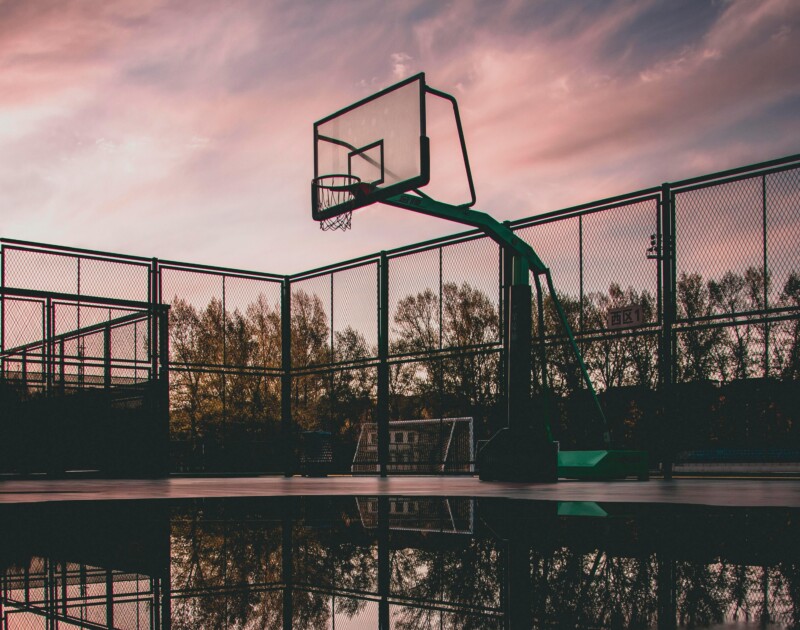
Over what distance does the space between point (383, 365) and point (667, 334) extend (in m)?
5.54

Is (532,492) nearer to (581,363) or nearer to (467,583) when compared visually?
(581,363)

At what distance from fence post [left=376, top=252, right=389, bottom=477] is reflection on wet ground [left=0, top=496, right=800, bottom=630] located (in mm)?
10242

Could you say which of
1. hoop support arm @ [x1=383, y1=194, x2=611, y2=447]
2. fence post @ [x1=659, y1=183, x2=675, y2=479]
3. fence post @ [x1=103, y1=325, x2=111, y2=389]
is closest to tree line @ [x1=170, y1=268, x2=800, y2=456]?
fence post @ [x1=659, y1=183, x2=675, y2=479]

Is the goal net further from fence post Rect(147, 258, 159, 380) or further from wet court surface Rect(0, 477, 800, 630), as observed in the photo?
wet court surface Rect(0, 477, 800, 630)

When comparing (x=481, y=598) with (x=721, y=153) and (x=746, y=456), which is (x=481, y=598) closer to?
(x=746, y=456)

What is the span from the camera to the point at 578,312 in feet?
49.2

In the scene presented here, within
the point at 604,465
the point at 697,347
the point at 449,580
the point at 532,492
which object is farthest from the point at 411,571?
the point at 697,347

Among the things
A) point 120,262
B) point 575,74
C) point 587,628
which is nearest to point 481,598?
point 587,628

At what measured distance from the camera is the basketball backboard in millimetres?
9625

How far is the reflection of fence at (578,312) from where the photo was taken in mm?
10000

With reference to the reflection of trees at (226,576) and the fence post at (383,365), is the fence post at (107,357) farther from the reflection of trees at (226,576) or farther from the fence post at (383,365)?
the reflection of trees at (226,576)

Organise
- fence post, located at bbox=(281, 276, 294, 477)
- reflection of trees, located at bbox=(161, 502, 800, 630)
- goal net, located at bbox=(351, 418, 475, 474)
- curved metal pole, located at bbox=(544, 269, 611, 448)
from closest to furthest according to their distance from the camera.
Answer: reflection of trees, located at bbox=(161, 502, 800, 630) < curved metal pole, located at bbox=(544, 269, 611, 448) < fence post, located at bbox=(281, 276, 294, 477) < goal net, located at bbox=(351, 418, 475, 474)

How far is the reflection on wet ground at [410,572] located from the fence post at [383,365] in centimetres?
1024

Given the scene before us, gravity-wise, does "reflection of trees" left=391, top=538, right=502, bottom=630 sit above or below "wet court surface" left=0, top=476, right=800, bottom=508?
above
